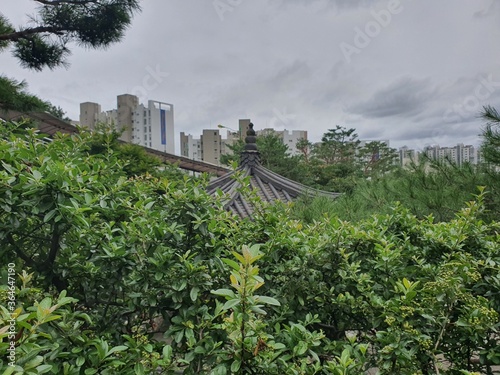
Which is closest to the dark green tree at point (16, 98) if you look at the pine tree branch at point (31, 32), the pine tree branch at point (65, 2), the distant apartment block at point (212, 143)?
the pine tree branch at point (31, 32)

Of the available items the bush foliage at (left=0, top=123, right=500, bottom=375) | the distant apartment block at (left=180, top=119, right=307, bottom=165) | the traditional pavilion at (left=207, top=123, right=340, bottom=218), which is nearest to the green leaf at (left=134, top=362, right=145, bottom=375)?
the bush foliage at (left=0, top=123, right=500, bottom=375)

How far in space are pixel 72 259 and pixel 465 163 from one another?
3410 mm

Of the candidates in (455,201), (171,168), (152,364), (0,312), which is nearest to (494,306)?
(152,364)

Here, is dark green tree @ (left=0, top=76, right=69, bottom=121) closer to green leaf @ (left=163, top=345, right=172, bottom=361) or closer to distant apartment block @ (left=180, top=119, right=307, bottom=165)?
green leaf @ (left=163, top=345, right=172, bottom=361)

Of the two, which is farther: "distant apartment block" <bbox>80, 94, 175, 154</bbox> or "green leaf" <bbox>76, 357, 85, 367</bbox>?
"distant apartment block" <bbox>80, 94, 175, 154</bbox>

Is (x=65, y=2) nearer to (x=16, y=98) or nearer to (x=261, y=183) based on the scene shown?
(x=16, y=98)

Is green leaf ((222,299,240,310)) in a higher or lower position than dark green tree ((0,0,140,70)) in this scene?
lower

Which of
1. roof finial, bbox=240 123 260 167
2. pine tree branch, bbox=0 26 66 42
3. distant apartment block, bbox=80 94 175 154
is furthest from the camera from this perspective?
distant apartment block, bbox=80 94 175 154

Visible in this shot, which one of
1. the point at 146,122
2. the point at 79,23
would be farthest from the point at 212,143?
the point at 79,23

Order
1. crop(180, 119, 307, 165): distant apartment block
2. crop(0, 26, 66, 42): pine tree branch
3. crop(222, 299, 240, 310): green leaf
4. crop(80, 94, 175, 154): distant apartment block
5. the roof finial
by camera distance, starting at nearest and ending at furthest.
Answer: crop(222, 299, 240, 310): green leaf < crop(0, 26, 66, 42): pine tree branch < the roof finial < crop(80, 94, 175, 154): distant apartment block < crop(180, 119, 307, 165): distant apartment block

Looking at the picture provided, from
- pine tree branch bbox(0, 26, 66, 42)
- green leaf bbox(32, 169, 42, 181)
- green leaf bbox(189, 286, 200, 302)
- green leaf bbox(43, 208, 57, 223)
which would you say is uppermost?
pine tree branch bbox(0, 26, 66, 42)

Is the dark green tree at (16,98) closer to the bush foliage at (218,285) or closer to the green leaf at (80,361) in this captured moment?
the bush foliage at (218,285)

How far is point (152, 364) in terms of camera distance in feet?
2.79

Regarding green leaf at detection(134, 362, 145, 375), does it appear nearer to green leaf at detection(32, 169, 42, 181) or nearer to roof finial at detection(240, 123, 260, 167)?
green leaf at detection(32, 169, 42, 181)
